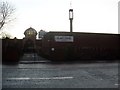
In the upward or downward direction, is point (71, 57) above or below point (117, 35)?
below

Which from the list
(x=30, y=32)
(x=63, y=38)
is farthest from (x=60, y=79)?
(x=30, y=32)

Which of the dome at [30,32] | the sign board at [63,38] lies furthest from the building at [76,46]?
the dome at [30,32]

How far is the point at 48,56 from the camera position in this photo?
37.7 m

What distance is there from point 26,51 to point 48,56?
1326cm

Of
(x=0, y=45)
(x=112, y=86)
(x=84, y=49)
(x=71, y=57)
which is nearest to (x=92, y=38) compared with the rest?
(x=84, y=49)

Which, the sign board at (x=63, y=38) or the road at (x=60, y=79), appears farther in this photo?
the sign board at (x=63, y=38)

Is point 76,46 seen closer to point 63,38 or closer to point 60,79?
point 63,38

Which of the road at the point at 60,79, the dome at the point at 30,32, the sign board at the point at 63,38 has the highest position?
the dome at the point at 30,32

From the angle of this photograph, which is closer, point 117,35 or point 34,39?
point 117,35

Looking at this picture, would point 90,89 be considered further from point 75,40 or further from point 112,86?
point 75,40

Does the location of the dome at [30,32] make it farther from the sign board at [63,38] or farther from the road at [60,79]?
the road at [60,79]

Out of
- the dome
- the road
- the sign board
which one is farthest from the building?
the road

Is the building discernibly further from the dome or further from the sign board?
the dome

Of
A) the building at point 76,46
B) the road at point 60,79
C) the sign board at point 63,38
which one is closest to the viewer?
the road at point 60,79
